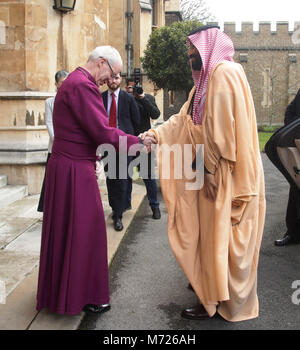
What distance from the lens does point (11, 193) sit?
6.82 meters

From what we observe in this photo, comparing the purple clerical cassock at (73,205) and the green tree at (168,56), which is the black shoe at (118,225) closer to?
the purple clerical cassock at (73,205)

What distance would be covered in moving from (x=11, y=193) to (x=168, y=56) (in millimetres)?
16058

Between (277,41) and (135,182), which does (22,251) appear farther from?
(277,41)

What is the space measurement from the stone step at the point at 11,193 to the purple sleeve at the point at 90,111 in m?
3.84

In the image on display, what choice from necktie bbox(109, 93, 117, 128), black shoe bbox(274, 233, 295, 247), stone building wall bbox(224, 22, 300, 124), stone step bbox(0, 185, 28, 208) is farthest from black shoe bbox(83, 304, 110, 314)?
stone building wall bbox(224, 22, 300, 124)

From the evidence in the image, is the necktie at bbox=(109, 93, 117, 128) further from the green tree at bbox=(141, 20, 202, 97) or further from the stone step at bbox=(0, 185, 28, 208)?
the green tree at bbox=(141, 20, 202, 97)

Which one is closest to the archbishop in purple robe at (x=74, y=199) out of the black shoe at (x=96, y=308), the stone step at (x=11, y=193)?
the black shoe at (x=96, y=308)

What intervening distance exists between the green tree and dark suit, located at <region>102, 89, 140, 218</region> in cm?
1549

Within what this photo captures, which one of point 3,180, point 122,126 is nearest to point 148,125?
point 122,126

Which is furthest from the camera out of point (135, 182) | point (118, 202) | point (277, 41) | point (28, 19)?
point (277, 41)

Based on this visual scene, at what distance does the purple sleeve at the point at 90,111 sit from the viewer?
A: 3.04m

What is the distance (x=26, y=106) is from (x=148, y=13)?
47.5 ft

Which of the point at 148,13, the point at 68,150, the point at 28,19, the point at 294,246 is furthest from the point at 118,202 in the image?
the point at 148,13
